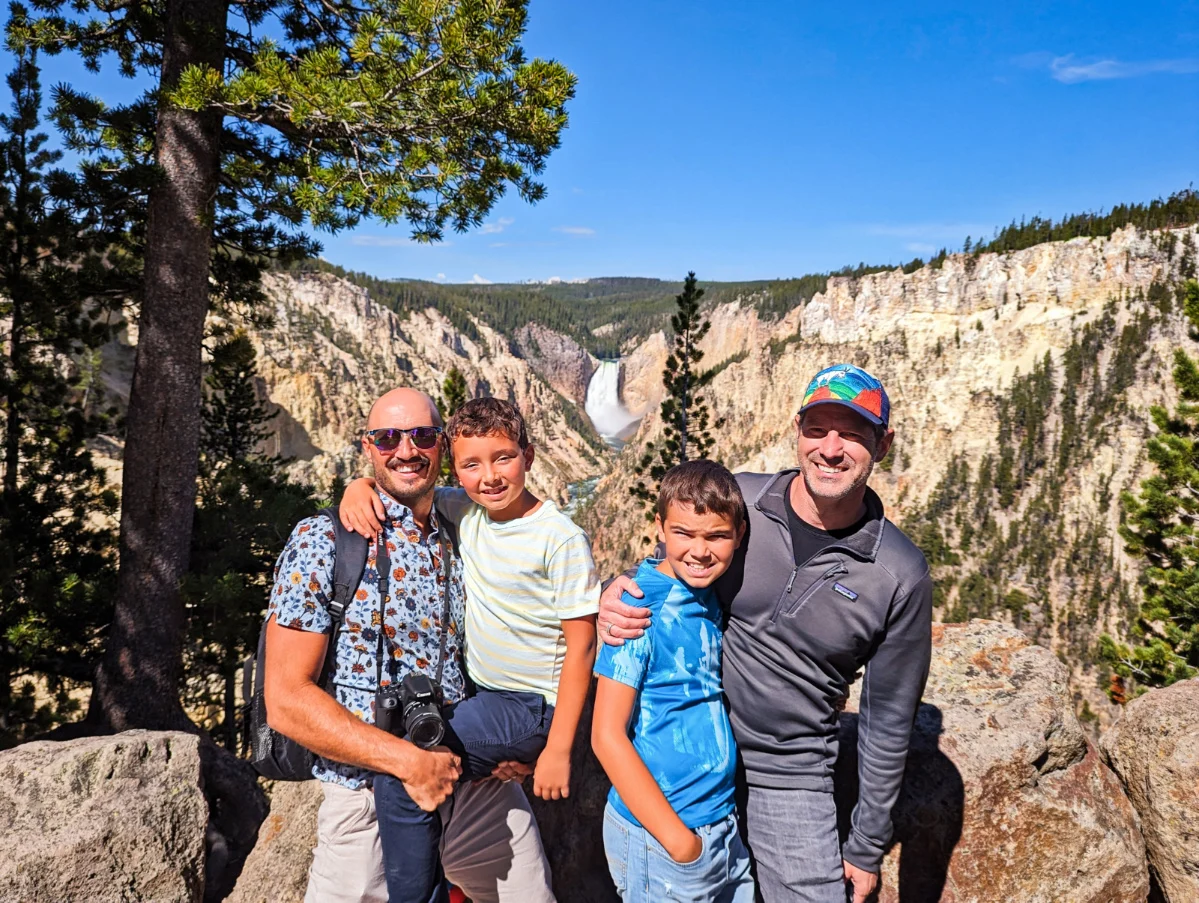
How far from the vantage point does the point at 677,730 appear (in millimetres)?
2547

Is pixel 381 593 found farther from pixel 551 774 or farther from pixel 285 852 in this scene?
pixel 285 852

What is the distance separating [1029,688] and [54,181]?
9.10m

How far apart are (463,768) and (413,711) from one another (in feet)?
1.53

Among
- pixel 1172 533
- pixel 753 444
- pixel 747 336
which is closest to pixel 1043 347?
pixel 753 444

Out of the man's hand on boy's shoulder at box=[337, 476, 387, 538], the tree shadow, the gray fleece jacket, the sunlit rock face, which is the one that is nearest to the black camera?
the man's hand on boy's shoulder at box=[337, 476, 387, 538]

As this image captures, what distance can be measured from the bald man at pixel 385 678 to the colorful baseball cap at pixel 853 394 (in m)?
1.64

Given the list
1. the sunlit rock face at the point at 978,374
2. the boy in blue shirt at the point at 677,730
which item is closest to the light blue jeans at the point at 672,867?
the boy in blue shirt at the point at 677,730

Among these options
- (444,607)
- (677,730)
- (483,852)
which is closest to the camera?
(677,730)

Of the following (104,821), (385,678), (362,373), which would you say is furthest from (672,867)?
(362,373)

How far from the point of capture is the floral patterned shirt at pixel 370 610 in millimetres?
2465

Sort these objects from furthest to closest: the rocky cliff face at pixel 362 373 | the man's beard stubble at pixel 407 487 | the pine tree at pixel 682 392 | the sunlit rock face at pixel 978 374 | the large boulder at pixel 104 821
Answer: the sunlit rock face at pixel 978 374
the rocky cliff face at pixel 362 373
the pine tree at pixel 682 392
the large boulder at pixel 104 821
the man's beard stubble at pixel 407 487

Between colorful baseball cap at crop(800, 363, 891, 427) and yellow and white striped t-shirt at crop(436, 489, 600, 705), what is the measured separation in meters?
1.14

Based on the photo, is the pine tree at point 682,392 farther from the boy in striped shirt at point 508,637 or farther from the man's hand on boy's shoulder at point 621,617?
the man's hand on boy's shoulder at point 621,617

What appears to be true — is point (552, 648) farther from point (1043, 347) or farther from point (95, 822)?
point (1043, 347)
